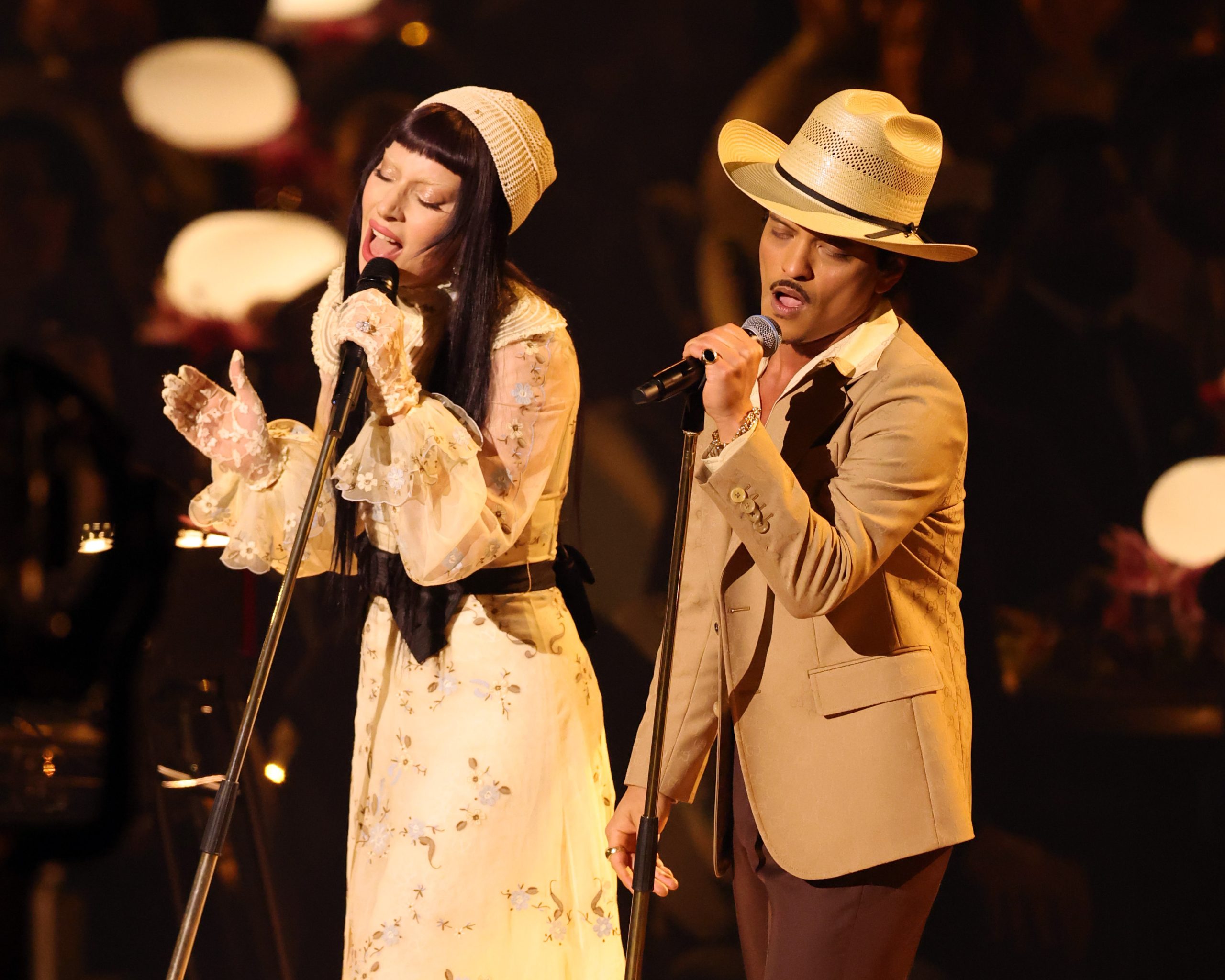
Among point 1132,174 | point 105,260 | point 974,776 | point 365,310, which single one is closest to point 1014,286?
point 1132,174

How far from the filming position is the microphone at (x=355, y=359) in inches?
58.8

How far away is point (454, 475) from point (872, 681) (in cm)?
59

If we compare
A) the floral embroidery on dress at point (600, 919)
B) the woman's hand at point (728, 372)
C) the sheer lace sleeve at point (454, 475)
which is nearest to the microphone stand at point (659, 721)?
the woman's hand at point (728, 372)

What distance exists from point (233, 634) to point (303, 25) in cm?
133

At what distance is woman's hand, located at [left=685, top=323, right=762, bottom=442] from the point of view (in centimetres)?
136

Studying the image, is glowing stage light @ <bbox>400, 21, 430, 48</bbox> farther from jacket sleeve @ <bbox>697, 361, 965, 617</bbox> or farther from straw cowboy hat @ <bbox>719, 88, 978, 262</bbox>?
jacket sleeve @ <bbox>697, 361, 965, 617</bbox>

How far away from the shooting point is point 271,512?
186 centimetres

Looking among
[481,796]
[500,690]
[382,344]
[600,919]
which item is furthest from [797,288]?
[600,919]

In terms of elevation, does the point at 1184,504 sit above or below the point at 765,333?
below

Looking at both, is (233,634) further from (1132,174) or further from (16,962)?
(1132,174)

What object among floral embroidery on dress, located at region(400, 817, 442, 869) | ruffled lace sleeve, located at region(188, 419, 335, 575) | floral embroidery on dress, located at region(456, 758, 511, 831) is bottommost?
floral embroidery on dress, located at region(400, 817, 442, 869)

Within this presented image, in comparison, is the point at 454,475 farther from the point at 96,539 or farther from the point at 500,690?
the point at 96,539

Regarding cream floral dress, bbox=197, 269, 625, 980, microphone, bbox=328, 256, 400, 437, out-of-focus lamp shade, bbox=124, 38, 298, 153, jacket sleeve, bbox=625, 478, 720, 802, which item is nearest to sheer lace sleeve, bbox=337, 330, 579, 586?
cream floral dress, bbox=197, 269, 625, 980

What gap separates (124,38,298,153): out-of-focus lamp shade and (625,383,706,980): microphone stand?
1845mm
